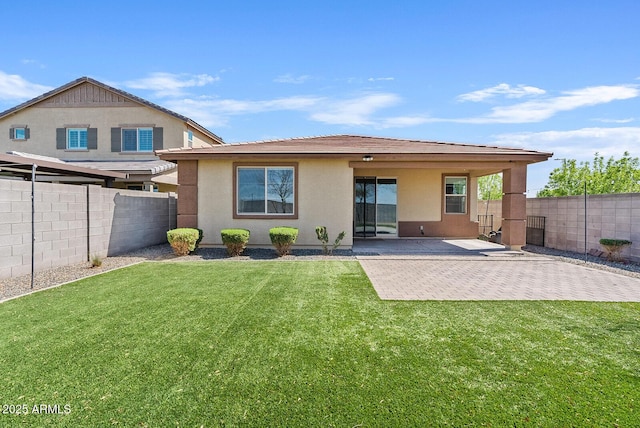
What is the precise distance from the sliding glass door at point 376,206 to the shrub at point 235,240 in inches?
237

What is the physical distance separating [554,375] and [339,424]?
2258 millimetres

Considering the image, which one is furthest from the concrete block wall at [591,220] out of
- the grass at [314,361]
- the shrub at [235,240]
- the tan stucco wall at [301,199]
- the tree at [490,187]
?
the tree at [490,187]

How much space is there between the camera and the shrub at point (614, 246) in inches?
360

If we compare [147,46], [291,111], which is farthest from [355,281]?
[291,111]

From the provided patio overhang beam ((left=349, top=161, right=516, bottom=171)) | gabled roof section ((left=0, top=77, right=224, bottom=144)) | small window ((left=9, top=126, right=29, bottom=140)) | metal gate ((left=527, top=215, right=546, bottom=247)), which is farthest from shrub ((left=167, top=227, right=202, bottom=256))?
small window ((left=9, top=126, right=29, bottom=140))

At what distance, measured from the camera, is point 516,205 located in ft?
35.9

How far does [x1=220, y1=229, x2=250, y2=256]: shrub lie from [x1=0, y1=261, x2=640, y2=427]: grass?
4080 mm

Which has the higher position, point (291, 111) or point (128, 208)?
point (291, 111)

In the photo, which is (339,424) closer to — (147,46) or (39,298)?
(39,298)

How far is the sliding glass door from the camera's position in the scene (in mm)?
14492

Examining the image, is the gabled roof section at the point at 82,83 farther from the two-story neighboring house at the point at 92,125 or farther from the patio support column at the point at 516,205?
the patio support column at the point at 516,205

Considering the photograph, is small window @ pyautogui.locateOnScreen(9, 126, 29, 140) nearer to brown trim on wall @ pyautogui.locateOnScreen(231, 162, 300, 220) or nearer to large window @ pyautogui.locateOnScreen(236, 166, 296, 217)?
brown trim on wall @ pyautogui.locateOnScreen(231, 162, 300, 220)

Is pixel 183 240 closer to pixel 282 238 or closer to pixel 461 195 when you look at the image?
pixel 282 238

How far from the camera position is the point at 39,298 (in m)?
5.57
